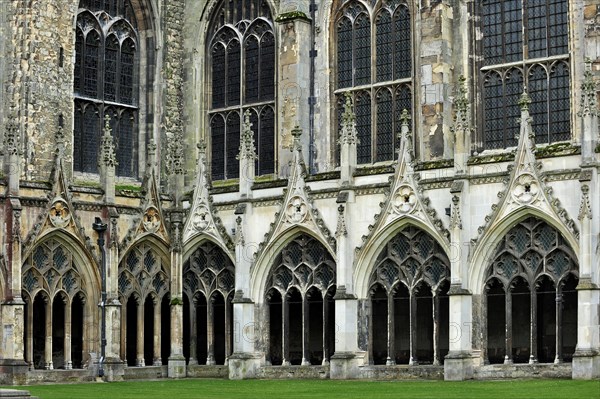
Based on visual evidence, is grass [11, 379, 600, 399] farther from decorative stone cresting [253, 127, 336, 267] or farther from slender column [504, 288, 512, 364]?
decorative stone cresting [253, 127, 336, 267]

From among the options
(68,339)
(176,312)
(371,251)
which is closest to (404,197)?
(371,251)

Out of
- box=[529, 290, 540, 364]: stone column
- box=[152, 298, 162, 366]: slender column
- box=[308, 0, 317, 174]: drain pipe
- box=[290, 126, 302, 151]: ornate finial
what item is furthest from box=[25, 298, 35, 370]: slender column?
box=[529, 290, 540, 364]: stone column

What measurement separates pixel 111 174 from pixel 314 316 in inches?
338

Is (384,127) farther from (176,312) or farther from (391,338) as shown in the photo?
(176,312)

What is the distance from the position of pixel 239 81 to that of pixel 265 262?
10.3 m

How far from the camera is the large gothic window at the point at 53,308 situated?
43.7m

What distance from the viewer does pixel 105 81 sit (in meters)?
51.6

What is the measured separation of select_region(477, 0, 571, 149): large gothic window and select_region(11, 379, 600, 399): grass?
35.9 feet

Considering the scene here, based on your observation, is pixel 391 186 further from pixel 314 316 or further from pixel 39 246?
pixel 39 246

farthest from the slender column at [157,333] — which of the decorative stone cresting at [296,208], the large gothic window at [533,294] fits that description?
the large gothic window at [533,294]

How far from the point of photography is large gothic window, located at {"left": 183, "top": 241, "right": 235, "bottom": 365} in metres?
46.6

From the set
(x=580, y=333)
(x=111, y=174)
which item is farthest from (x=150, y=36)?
(x=580, y=333)

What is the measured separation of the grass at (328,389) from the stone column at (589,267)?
165cm

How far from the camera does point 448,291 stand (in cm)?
4081
